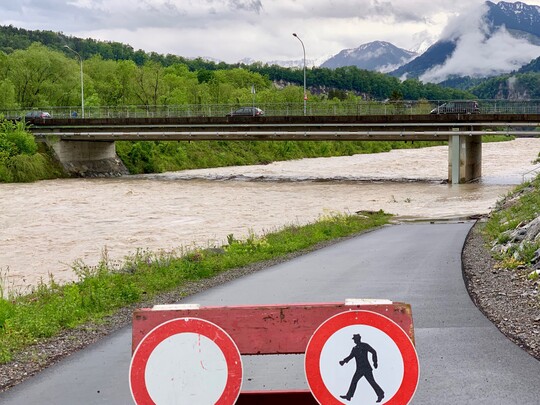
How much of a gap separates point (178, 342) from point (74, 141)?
74807mm

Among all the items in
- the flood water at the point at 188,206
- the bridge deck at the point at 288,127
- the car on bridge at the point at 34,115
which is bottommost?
the flood water at the point at 188,206

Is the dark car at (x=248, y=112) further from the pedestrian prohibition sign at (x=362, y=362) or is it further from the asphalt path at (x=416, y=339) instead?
the pedestrian prohibition sign at (x=362, y=362)

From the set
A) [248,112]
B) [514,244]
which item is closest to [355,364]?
[514,244]

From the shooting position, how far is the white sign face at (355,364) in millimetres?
5168

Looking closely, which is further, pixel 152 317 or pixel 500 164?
pixel 500 164

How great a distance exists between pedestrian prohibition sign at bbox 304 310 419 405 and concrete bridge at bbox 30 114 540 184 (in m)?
55.4

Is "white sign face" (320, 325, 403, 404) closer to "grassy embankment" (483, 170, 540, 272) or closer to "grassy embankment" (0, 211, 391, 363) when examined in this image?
"grassy embankment" (0, 211, 391, 363)

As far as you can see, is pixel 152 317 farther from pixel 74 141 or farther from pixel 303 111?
pixel 74 141

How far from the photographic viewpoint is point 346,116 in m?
66.2

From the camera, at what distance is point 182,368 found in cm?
515

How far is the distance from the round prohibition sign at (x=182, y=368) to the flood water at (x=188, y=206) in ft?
48.6

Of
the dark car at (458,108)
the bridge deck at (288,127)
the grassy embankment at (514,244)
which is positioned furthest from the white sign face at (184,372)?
the dark car at (458,108)

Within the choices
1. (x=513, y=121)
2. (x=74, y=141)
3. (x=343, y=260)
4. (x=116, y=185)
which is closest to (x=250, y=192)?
(x=116, y=185)

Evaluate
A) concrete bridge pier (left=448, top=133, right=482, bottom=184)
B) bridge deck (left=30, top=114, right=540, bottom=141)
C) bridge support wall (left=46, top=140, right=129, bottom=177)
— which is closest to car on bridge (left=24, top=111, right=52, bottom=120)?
bridge deck (left=30, top=114, right=540, bottom=141)
